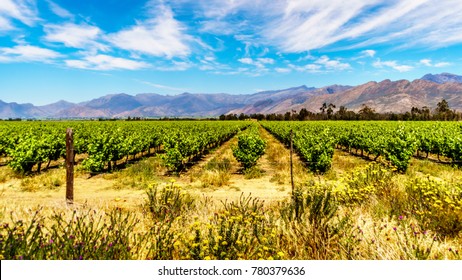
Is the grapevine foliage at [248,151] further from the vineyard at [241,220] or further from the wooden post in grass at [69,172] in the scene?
the wooden post in grass at [69,172]

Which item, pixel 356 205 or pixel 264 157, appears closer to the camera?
pixel 356 205

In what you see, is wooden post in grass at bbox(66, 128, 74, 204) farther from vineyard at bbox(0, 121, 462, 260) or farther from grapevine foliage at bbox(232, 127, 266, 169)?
grapevine foliage at bbox(232, 127, 266, 169)

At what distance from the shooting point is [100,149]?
1584 cm

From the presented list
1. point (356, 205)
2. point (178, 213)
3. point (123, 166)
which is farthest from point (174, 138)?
point (356, 205)

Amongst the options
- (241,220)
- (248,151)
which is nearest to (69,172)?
(241,220)

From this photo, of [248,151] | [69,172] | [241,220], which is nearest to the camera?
[241,220]

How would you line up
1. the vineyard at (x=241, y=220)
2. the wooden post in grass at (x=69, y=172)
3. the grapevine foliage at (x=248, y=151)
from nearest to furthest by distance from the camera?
the vineyard at (x=241, y=220)
the wooden post in grass at (x=69, y=172)
the grapevine foliage at (x=248, y=151)

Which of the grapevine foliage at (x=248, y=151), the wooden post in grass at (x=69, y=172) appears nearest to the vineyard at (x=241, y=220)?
the wooden post in grass at (x=69, y=172)

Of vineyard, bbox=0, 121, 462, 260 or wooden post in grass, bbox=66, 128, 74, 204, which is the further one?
wooden post in grass, bbox=66, 128, 74, 204

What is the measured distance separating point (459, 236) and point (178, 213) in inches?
198

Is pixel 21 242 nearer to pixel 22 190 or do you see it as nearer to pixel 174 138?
pixel 22 190

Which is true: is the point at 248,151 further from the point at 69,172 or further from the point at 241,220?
the point at 241,220

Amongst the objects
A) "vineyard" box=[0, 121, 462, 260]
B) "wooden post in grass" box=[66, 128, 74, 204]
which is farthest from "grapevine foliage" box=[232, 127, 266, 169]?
"wooden post in grass" box=[66, 128, 74, 204]

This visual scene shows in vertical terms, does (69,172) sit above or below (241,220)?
above
